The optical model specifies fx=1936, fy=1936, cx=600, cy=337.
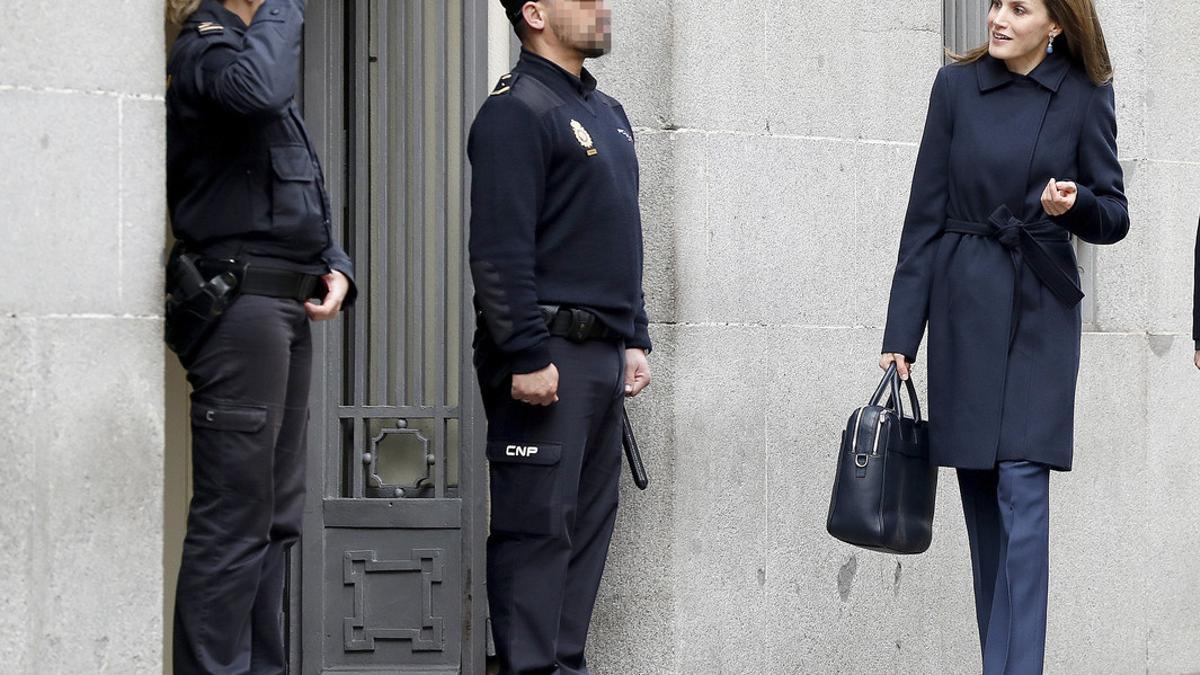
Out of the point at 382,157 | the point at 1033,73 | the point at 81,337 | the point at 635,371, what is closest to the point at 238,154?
the point at 81,337

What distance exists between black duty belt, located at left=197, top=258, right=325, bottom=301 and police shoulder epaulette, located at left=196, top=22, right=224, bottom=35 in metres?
0.54

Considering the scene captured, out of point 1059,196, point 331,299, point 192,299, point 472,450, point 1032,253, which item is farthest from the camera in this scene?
point 472,450

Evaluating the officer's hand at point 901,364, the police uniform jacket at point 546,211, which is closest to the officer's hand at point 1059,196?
the officer's hand at point 901,364

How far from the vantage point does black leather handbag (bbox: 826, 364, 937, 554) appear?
17.1ft

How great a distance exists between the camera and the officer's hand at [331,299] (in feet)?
15.5

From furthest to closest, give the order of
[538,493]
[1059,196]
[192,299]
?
[1059,196]
[538,493]
[192,299]

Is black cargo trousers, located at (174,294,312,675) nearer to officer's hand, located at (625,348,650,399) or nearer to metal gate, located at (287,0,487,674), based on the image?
officer's hand, located at (625,348,650,399)

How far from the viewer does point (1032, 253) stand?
17.6 feet

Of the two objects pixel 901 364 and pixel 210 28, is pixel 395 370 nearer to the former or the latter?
pixel 901 364

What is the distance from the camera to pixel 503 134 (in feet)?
16.3

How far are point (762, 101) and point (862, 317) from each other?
0.84 metres

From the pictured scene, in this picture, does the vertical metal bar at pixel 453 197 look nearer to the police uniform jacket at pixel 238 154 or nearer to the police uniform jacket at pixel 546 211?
the police uniform jacket at pixel 546 211

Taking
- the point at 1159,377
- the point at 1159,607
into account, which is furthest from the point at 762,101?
the point at 1159,607

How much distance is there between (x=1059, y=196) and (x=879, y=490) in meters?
0.92
